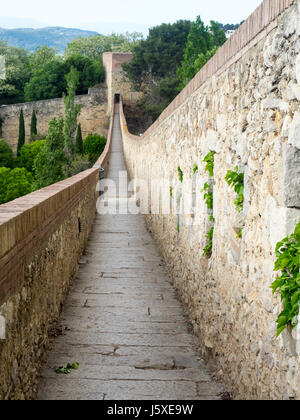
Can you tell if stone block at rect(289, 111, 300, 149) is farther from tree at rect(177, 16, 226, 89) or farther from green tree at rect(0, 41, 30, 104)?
green tree at rect(0, 41, 30, 104)

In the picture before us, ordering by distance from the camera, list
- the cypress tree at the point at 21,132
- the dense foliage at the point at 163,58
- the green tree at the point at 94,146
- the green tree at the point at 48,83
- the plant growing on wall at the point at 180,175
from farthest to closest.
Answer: the green tree at the point at 48,83, the cypress tree at the point at 21,132, the green tree at the point at 94,146, the dense foliage at the point at 163,58, the plant growing on wall at the point at 180,175

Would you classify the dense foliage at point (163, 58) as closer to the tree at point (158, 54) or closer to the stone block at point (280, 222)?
the tree at point (158, 54)

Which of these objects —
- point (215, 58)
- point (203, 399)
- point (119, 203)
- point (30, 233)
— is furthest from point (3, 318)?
point (119, 203)

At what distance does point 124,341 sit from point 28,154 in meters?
42.8

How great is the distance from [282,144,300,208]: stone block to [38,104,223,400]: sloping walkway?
164 cm

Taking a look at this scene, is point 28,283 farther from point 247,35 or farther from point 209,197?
point 247,35

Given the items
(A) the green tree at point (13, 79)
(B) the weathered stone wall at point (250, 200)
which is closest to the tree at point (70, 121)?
(A) the green tree at point (13, 79)

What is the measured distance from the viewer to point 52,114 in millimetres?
53656

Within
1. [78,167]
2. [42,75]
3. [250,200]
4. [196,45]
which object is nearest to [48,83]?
[42,75]

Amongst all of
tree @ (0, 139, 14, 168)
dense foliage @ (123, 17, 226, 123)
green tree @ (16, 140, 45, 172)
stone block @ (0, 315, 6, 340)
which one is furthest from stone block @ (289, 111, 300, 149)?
tree @ (0, 139, 14, 168)

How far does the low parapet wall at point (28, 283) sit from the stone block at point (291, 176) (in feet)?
4.40

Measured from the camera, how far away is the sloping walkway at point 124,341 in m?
3.40
